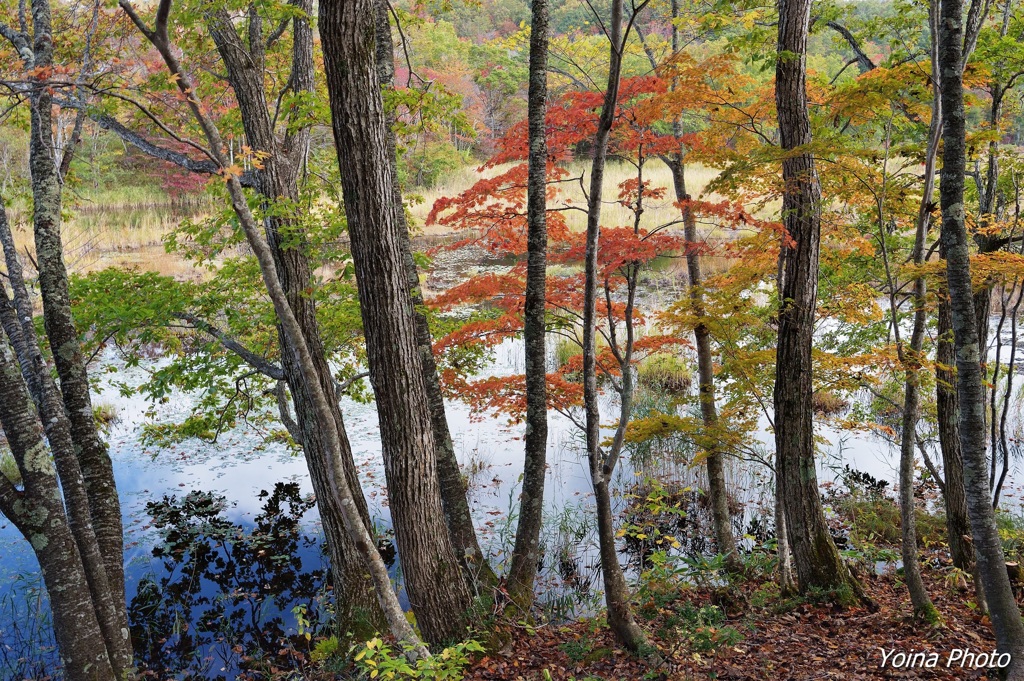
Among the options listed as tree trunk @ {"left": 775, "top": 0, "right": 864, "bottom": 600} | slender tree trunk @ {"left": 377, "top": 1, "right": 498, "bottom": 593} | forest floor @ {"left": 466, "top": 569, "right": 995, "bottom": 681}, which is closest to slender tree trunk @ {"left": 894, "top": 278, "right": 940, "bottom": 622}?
forest floor @ {"left": 466, "top": 569, "right": 995, "bottom": 681}

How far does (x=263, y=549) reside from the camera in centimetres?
788

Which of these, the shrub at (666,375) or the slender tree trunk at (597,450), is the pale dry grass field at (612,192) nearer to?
the shrub at (666,375)

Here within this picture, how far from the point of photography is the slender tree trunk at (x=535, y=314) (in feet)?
15.1

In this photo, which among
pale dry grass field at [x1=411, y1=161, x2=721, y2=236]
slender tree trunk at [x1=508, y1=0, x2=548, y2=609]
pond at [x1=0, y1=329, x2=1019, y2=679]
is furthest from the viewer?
pale dry grass field at [x1=411, y1=161, x2=721, y2=236]

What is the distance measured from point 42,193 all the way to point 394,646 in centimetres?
376

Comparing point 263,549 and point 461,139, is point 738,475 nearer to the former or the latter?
point 263,549

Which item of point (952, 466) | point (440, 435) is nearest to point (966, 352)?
point (952, 466)

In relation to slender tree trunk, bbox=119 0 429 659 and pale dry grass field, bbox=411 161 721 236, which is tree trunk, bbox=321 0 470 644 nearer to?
slender tree trunk, bbox=119 0 429 659

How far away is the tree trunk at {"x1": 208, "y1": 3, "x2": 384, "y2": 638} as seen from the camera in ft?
Answer: 17.6

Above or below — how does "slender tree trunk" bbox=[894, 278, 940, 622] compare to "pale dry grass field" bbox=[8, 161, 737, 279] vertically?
below

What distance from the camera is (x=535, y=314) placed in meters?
4.93

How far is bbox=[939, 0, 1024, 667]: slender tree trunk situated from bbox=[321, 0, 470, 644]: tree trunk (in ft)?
9.86

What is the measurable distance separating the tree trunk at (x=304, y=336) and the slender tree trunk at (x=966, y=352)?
14.5 ft

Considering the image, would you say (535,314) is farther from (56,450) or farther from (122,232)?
(122,232)
